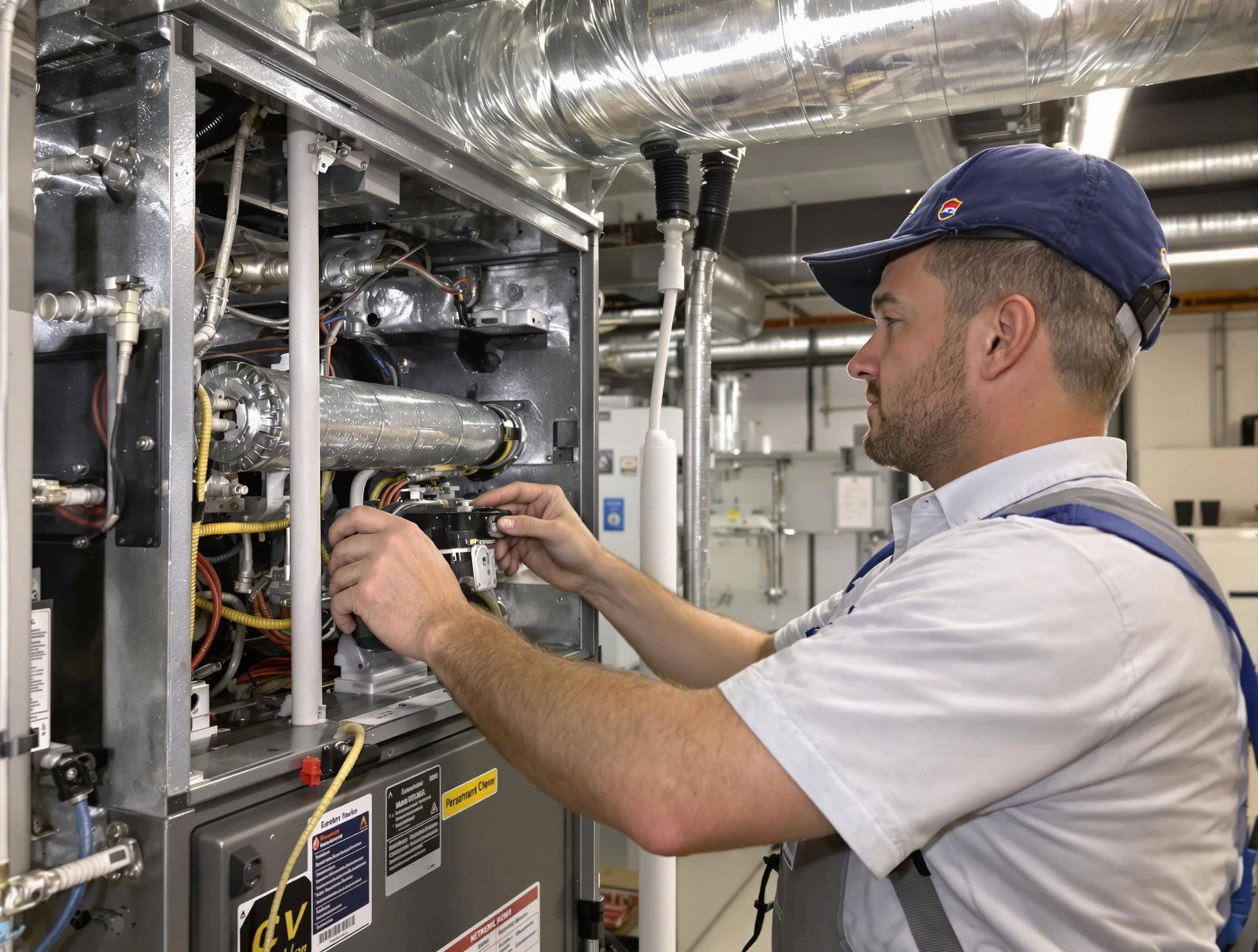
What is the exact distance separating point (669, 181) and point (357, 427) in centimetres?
70

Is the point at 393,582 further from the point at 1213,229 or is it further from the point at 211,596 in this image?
the point at 1213,229

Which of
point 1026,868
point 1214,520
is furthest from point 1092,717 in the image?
point 1214,520

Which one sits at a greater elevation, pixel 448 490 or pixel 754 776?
pixel 448 490

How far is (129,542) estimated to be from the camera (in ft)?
2.67

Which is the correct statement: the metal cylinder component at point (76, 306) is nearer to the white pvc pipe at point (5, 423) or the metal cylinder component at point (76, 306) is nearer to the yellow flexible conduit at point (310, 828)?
the white pvc pipe at point (5, 423)

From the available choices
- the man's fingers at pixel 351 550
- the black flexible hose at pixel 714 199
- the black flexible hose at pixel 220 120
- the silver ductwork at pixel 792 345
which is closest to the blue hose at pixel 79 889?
the man's fingers at pixel 351 550

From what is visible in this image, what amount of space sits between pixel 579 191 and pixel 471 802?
1016mm

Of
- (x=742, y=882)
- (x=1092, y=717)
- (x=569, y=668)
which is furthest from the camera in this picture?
(x=742, y=882)

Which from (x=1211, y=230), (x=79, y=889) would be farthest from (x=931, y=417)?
(x=1211, y=230)

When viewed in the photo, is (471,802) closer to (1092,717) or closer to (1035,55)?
(1092,717)

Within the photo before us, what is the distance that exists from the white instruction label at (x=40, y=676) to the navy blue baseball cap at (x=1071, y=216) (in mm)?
900

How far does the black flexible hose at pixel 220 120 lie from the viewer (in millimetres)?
956

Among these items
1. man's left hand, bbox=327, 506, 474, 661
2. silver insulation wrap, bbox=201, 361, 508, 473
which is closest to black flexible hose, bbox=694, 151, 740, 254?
silver insulation wrap, bbox=201, 361, 508, 473

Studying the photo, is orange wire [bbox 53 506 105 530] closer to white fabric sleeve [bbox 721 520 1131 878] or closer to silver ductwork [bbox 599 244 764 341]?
white fabric sleeve [bbox 721 520 1131 878]
